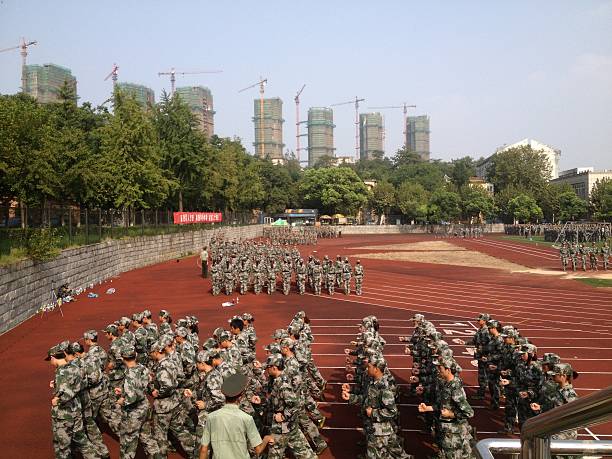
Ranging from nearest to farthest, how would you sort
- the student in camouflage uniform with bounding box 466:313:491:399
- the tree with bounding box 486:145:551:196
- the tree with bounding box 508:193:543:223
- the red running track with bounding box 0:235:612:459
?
the red running track with bounding box 0:235:612:459, the student in camouflage uniform with bounding box 466:313:491:399, the tree with bounding box 508:193:543:223, the tree with bounding box 486:145:551:196

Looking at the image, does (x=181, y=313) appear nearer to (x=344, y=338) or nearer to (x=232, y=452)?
(x=344, y=338)

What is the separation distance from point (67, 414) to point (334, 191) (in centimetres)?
7513

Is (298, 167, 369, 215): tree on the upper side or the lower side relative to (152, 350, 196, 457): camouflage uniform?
upper

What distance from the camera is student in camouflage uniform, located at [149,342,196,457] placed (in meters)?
7.07

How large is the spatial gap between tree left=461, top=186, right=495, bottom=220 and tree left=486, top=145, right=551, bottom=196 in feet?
44.9

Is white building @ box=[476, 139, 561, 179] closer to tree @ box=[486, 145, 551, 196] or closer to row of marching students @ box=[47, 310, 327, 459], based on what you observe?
tree @ box=[486, 145, 551, 196]

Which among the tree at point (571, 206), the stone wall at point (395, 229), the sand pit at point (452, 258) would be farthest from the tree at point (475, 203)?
the sand pit at point (452, 258)

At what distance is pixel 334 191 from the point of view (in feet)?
266

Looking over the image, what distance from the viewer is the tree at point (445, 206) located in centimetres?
7062

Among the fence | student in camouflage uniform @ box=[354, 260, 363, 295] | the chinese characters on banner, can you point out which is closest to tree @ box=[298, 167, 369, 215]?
the chinese characters on banner

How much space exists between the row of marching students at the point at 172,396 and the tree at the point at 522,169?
277ft

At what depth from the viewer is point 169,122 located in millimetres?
42250

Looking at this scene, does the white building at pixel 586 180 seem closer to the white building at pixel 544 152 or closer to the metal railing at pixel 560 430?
the white building at pixel 544 152

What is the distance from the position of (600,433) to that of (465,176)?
334ft
